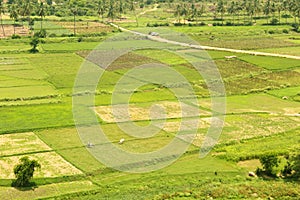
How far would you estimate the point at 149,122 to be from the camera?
155 ft

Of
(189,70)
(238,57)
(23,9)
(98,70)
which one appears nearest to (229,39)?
(238,57)

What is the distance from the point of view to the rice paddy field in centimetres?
3300

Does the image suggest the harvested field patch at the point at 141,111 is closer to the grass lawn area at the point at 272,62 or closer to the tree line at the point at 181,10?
the grass lawn area at the point at 272,62

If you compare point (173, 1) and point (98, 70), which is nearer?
point (98, 70)

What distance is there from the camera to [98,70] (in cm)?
7112

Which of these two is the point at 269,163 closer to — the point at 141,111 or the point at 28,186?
the point at 28,186

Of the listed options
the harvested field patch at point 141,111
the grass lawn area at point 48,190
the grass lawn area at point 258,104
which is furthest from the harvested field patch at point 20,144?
the grass lawn area at point 258,104

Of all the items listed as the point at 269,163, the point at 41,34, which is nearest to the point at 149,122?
the point at 269,163

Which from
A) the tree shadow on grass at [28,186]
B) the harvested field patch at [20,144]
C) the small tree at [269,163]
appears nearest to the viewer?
the tree shadow on grass at [28,186]

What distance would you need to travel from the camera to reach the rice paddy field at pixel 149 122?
33000mm

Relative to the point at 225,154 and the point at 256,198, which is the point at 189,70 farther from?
the point at 256,198

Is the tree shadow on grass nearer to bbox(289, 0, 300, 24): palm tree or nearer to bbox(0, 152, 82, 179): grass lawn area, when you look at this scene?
bbox(0, 152, 82, 179): grass lawn area

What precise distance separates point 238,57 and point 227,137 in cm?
4011

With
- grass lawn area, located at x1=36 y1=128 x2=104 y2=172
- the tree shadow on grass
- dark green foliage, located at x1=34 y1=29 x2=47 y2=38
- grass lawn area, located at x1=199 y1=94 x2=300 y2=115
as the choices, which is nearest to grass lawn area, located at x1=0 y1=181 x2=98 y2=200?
the tree shadow on grass
